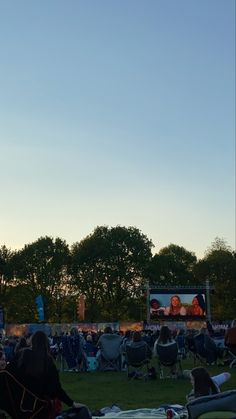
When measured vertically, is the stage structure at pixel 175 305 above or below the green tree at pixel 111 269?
below

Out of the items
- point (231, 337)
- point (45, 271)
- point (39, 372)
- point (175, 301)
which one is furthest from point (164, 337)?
point (45, 271)

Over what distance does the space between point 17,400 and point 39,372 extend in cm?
38

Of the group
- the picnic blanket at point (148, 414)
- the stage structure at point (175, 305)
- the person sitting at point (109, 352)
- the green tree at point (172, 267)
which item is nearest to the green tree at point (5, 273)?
the green tree at point (172, 267)

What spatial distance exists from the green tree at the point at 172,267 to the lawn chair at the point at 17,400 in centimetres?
6444

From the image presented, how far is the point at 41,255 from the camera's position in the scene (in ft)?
234

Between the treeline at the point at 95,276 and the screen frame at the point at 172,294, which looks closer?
the screen frame at the point at 172,294

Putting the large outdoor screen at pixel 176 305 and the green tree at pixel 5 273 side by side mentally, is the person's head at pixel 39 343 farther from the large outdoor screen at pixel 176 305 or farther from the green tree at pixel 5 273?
the green tree at pixel 5 273

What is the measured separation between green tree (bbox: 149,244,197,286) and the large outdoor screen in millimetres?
23000

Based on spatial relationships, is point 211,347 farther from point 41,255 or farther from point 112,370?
point 41,255

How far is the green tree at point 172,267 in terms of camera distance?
72.4 meters

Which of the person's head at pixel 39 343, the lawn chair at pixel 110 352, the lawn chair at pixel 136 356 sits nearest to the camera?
the person's head at pixel 39 343

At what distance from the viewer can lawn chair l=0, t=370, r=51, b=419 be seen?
6695 millimetres

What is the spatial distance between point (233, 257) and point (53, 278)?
22.2m

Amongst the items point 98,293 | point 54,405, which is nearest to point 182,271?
point 98,293
